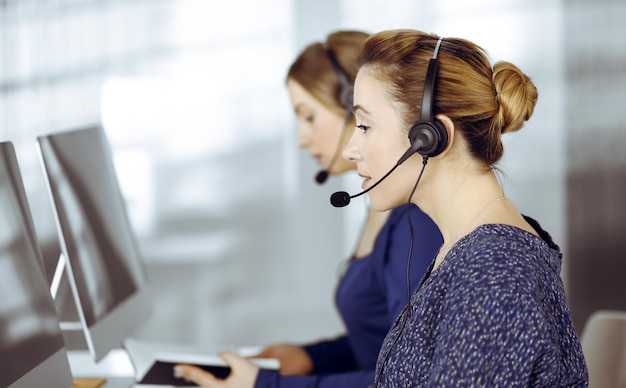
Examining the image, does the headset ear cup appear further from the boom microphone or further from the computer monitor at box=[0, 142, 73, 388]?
the computer monitor at box=[0, 142, 73, 388]

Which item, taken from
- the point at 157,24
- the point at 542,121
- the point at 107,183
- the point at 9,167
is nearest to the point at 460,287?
the point at 9,167

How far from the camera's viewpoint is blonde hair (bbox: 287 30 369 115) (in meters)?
1.92

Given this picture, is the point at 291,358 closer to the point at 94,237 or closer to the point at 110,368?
the point at 110,368

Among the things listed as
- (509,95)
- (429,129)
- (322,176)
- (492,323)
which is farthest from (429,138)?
(322,176)

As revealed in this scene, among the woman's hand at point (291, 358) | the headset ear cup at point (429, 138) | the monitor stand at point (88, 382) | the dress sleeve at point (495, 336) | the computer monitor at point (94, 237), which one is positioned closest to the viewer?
the dress sleeve at point (495, 336)

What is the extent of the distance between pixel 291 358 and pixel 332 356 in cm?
12

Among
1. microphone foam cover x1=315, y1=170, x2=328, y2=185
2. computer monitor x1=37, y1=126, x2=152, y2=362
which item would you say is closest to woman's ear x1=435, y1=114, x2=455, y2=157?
computer monitor x1=37, y1=126, x2=152, y2=362

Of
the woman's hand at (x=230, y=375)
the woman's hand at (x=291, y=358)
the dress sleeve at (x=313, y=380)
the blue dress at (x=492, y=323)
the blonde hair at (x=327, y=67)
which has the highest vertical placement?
the blonde hair at (x=327, y=67)

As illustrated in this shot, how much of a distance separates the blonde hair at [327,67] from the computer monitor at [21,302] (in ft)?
2.83

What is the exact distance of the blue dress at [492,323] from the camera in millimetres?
950

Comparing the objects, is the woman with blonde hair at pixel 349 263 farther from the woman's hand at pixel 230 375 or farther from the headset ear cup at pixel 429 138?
the headset ear cup at pixel 429 138

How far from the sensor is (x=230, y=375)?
1600mm

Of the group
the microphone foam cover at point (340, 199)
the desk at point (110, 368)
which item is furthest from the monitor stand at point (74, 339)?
the microphone foam cover at point (340, 199)

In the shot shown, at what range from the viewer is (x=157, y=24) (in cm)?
376
